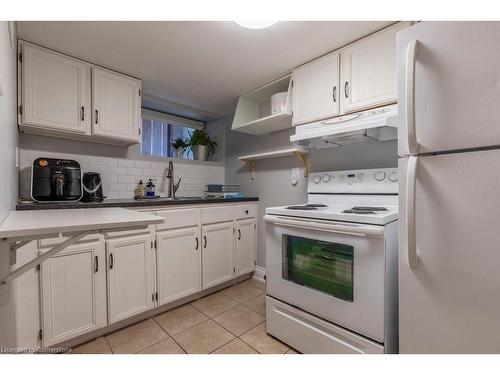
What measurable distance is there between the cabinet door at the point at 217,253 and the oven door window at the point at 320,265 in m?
0.95

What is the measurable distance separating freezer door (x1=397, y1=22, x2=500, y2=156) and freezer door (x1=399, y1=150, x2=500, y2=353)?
0.08 meters

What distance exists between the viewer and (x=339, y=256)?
135 centimetres

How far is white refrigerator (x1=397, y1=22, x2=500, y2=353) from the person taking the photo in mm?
806

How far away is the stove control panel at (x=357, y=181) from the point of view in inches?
65.9

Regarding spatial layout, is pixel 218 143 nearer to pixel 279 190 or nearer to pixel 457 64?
pixel 279 190

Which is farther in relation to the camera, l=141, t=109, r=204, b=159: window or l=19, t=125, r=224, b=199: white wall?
l=141, t=109, r=204, b=159: window

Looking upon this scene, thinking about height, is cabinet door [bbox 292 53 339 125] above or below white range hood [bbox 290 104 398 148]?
above

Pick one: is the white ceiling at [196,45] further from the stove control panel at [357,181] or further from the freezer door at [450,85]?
the stove control panel at [357,181]

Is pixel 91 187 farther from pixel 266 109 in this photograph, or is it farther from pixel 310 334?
pixel 310 334

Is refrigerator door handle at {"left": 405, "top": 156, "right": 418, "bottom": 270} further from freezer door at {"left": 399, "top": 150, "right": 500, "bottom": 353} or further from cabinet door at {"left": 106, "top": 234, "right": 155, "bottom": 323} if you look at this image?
cabinet door at {"left": 106, "top": 234, "right": 155, "bottom": 323}

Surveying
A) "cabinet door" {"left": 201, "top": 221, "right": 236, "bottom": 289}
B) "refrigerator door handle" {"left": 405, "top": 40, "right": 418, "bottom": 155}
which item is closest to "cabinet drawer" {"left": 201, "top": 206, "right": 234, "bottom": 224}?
"cabinet door" {"left": 201, "top": 221, "right": 236, "bottom": 289}

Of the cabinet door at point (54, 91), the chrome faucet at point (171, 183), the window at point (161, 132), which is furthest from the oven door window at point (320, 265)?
the window at point (161, 132)

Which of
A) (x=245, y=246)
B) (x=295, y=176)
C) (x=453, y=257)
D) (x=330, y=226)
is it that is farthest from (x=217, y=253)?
(x=453, y=257)

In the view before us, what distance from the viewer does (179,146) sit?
297cm
